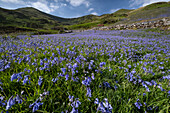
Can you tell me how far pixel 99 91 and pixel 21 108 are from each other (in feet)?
5.70

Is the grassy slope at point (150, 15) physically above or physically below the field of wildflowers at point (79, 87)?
above

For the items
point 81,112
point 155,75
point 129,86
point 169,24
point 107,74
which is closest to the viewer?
point 81,112

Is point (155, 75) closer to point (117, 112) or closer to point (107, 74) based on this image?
point (107, 74)

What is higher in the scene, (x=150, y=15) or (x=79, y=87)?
(x=150, y=15)

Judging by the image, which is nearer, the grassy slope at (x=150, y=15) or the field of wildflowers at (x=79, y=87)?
the field of wildflowers at (x=79, y=87)

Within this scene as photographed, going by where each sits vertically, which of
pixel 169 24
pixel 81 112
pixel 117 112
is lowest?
pixel 117 112

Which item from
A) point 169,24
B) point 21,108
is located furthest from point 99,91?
point 169,24

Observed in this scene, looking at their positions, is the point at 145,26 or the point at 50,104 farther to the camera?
the point at 145,26

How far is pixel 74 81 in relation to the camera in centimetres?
218

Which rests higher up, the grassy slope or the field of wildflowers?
the grassy slope

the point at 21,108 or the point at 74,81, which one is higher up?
the point at 74,81

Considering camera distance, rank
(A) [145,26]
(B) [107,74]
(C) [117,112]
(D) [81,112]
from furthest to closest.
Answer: (A) [145,26] < (B) [107,74] < (C) [117,112] < (D) [81,112]

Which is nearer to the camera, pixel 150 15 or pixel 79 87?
pixel 79 87

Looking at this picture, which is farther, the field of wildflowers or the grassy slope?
the grassy slope
